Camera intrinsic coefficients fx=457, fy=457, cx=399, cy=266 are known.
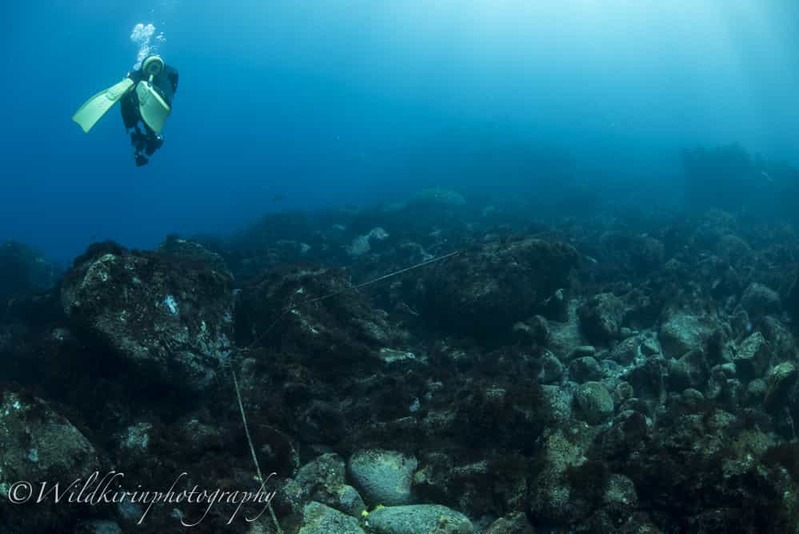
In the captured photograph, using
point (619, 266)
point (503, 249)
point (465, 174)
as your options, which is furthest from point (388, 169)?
point (503, 249)

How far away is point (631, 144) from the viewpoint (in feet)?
346

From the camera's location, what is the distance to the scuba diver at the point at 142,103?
33.7 feet

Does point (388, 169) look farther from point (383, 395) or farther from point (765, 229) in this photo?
point (383, 395)

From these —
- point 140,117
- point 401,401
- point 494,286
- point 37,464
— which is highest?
point 140,117

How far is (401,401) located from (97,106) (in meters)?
9.32

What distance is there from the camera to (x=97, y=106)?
1025 centimetres

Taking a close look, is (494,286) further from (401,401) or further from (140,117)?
(140,117)

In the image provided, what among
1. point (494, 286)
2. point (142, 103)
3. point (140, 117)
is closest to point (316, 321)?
point (494, 286)

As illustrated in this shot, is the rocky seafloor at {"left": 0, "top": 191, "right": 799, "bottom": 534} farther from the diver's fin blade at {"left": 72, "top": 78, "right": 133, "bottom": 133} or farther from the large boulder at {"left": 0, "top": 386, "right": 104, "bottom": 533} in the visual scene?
the diver's fin blade at {"left": 72, "top": 78, "right": 133, "bottom": 133}

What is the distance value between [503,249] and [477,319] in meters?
2.11

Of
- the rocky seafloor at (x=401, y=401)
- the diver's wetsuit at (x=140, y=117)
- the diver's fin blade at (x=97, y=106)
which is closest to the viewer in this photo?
the rocky seafloor at (x=401, y=401)

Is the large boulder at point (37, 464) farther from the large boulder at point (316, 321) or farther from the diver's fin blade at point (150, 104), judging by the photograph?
the diver's fin blade at point (150, 104)

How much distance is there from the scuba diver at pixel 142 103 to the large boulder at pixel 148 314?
359 centimetres

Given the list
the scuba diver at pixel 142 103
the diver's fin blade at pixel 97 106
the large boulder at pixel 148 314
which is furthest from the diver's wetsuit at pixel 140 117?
the large boulder at pixel 148 314
